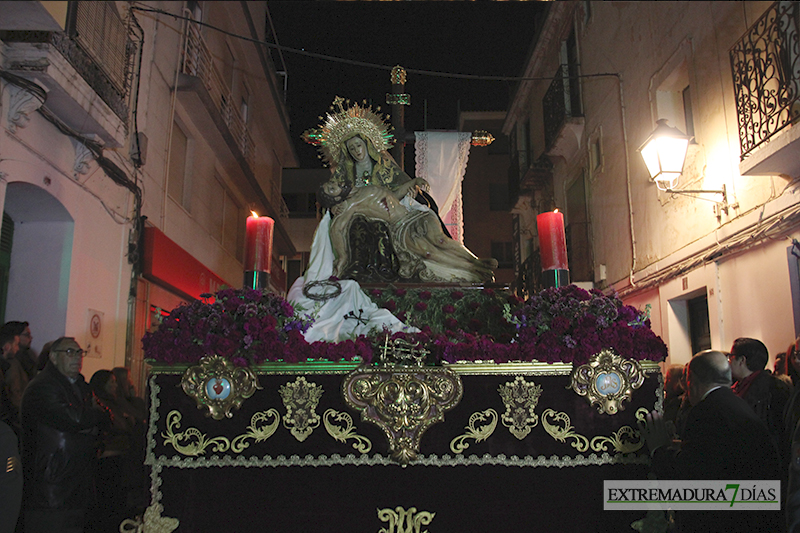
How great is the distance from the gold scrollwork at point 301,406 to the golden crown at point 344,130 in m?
2.28

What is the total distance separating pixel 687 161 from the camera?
692 centimetres

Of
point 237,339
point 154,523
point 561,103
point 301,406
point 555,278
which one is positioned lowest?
point 154,523

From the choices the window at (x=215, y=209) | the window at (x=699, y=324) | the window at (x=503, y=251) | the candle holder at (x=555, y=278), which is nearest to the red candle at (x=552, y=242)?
the candle holder at (x=555, y=278)

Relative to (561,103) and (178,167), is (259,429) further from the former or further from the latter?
(561,103)

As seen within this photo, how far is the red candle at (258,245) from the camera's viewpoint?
12.2 feet

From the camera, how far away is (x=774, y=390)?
335 centimetres

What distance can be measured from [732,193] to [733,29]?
5.09 ft

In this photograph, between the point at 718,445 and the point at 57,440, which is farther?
the point at 57,440

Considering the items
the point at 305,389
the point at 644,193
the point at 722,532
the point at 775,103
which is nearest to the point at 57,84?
the point at 305,389

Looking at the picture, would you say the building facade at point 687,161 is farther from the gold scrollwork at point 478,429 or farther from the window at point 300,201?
the window at point 300,201

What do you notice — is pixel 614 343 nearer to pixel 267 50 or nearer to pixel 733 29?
pixel 733 29

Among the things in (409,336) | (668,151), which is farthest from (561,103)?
(409,336)

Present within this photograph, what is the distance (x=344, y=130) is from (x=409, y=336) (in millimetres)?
2201

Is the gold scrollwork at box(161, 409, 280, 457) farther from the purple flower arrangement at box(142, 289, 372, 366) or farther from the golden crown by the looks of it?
the golden crown
